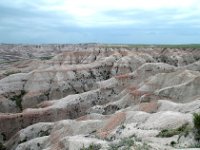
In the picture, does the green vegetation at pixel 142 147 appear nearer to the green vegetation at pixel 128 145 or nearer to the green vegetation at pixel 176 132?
the green vegetation at pixel 128 145

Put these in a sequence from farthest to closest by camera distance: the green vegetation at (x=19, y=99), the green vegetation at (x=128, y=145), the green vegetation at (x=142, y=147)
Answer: the green vegetation at (x=19, y=99) → the green vegetation at (x=128, y=145) → the green vegetation at (x=142, y=147)

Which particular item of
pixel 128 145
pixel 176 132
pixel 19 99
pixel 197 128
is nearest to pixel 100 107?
pixel 19 99

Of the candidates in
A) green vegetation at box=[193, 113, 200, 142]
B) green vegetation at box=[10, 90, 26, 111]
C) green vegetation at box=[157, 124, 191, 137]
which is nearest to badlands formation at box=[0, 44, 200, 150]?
green vegetation at box=[10, 90, 26, 111]

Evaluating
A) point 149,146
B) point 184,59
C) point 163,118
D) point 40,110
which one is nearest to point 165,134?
point 149,146

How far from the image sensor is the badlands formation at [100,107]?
106ft

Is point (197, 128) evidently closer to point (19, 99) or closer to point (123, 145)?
point (123, 145)

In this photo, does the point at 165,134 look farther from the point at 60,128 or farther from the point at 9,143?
the point at 9,143

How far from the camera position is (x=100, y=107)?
65125 millimetres

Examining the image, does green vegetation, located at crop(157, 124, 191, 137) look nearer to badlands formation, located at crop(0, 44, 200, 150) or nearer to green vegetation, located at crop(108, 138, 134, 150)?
badlands formation, located at crop(0, 44, 200, 150)

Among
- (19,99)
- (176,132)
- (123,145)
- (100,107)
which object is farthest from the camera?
(19,99)

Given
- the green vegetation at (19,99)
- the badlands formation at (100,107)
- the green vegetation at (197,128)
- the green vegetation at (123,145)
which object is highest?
the green vegetation at (197,128)

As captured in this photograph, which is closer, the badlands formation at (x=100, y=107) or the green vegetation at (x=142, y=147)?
the green vegetation at (x=142, y=147)

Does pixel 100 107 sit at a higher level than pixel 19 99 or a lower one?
higher

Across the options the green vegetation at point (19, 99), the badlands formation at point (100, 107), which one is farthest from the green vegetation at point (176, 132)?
the green vegetation at point (19, 99)
